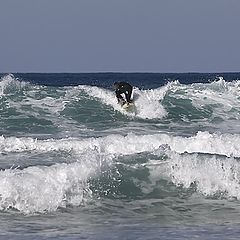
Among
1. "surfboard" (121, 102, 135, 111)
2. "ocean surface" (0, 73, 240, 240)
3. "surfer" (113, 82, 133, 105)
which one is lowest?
"ocean surface" (0, 73, 240, 240)

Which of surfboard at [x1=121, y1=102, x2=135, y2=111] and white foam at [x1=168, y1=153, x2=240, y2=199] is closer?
white foam at [x1=168, y1=153, x2=240, y2=199]

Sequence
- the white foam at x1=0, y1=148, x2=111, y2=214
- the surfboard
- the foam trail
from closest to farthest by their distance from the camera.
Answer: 1. the white foam at x1=0, y1=148, x2=111, y2=214
2. the foam trail
3. the surfboard

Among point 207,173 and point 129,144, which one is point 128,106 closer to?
point 129,144

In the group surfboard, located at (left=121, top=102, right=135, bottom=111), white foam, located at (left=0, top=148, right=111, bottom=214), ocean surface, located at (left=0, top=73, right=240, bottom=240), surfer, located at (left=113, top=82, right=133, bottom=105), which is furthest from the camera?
surfer, located at (left=113, top=82, right=133, bottom=105)

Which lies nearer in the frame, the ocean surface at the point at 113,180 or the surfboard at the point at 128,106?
the ocean surface at the point at 113,180

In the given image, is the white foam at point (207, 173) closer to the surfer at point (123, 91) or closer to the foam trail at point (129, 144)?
the foam trail at point (129, 144)

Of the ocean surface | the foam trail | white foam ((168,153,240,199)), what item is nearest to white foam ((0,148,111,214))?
the ocean surface

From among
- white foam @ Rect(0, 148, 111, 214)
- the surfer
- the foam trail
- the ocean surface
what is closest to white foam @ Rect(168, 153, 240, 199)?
the ocean surface

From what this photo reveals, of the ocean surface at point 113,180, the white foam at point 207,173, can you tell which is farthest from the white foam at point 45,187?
the white foam at point 207,173

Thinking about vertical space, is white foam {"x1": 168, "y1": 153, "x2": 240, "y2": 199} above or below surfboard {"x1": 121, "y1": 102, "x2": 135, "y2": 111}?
below

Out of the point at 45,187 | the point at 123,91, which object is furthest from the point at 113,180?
the point at 123,91

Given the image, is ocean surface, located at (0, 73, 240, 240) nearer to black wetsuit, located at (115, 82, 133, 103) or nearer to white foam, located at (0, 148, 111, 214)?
white foam, located at (0, 148, 111, 214)

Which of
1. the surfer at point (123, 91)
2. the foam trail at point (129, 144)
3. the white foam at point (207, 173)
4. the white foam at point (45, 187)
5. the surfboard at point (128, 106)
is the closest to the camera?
the white foam at point (45, 187)

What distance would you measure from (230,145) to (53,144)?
3.27 meters
